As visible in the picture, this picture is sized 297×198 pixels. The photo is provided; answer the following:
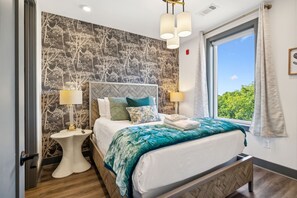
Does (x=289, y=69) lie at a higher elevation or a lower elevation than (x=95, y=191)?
higher

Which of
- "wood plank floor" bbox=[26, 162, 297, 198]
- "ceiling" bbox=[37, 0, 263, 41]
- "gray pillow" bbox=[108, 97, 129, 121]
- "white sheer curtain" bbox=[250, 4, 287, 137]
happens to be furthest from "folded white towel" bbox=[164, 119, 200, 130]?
"ceiling" bbox=[37, 0, 263, 41]

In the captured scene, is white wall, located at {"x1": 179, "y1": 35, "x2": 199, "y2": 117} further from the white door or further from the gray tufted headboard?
the white door

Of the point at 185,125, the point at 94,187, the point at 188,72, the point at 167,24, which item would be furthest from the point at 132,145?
the point at 188,72

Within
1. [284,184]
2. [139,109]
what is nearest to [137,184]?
[139,109]

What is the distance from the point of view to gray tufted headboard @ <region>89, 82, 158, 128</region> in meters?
3.05

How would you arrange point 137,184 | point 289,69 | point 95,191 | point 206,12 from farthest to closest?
1. point 206,12
2. point 289,69
3. point 95,191
4. point 137,184

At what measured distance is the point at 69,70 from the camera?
294 cm

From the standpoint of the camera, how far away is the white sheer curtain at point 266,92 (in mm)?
2361

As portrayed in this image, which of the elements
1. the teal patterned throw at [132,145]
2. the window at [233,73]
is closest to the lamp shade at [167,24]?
the teal patterned throw at [132,145]

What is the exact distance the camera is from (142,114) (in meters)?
2.52

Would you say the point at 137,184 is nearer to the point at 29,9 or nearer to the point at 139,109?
the point at 139,109

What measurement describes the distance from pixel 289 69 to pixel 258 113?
2.50 feet

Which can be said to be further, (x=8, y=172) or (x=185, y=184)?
(x=185, y=184)

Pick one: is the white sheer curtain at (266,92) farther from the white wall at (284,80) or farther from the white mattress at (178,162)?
the white mattress at (178,162)
